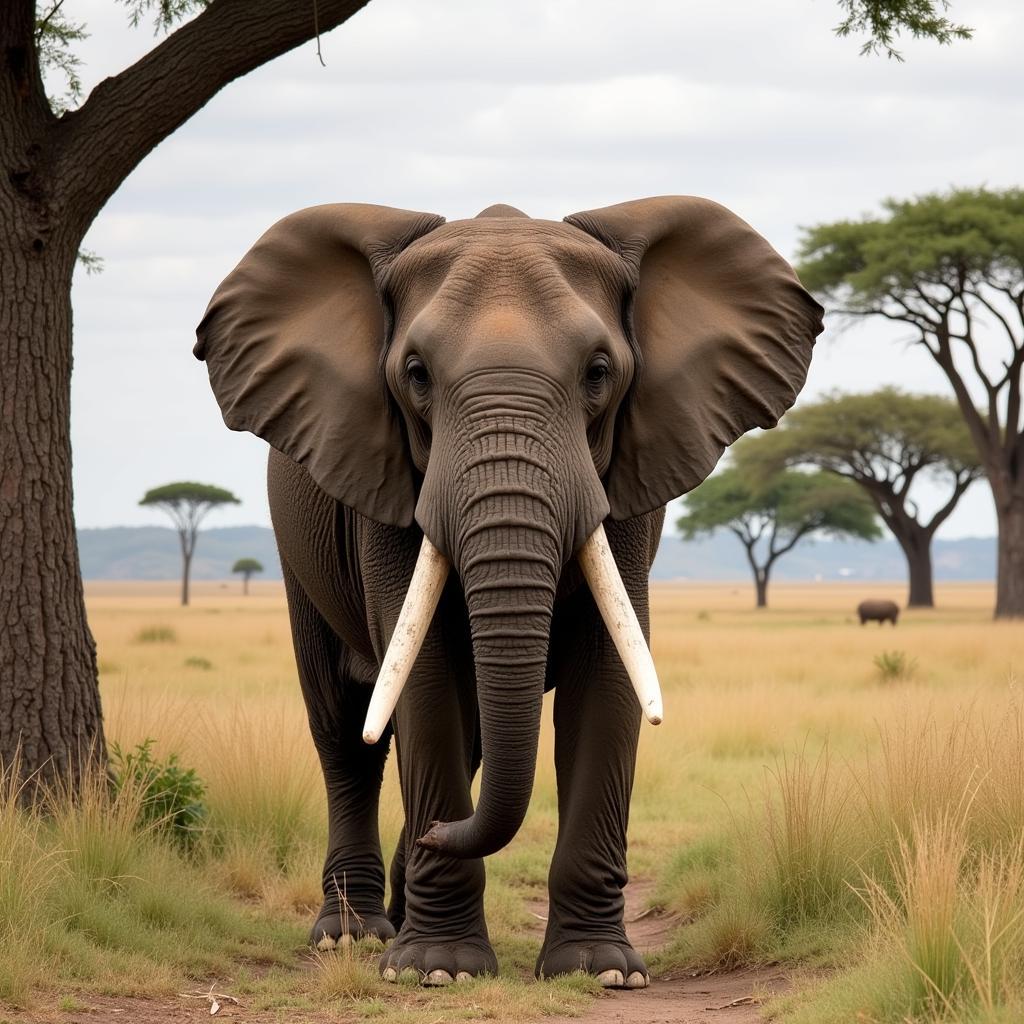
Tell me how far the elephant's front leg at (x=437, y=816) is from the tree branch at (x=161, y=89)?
3.55 m

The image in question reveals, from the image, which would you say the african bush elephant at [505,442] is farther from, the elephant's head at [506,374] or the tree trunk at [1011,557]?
the tree trunk at [1011,557]

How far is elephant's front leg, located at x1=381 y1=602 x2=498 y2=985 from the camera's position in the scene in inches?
214

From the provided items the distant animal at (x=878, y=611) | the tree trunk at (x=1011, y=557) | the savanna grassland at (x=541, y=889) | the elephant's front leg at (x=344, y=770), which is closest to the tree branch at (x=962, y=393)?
the tree trunk at (x=1011, y=557)

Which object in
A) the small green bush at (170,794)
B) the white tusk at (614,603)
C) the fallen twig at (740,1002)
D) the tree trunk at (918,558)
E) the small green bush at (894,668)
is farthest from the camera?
the tree trunk at (918,558)

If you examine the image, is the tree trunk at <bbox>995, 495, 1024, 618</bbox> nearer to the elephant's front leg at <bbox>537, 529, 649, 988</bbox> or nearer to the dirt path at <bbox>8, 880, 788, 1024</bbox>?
the dirt path at <bbox>8, 880, 788, 1024</bbox>

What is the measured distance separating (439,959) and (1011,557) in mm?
30766

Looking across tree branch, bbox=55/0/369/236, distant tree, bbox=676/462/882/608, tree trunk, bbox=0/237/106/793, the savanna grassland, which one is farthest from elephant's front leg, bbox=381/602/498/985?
distant tree, bbox=676/462/882/608

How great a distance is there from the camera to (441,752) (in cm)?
545

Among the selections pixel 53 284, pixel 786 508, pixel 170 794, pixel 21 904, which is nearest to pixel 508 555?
pixel 21 904

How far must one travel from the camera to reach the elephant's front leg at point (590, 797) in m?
5.55

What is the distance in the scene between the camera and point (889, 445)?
157ft

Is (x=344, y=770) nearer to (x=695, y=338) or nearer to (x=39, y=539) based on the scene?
(x=39, y=539)

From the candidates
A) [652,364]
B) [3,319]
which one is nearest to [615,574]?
[652,364]

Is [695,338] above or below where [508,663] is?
above
